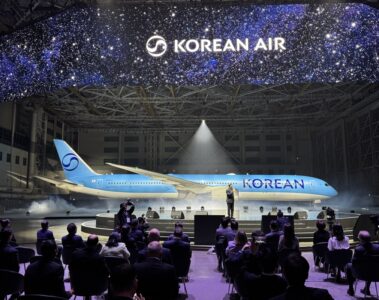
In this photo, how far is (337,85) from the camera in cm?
2942

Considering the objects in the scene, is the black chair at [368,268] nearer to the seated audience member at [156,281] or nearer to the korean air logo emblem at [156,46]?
the seated audience member at [156,281]

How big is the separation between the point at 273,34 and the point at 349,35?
2.56 m

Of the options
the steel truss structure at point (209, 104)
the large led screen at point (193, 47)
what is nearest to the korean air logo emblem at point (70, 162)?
the steel truss structure at point (209, 104)

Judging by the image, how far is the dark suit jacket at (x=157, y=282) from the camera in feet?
12.8

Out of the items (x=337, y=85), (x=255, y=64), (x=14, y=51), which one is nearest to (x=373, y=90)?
(x=337, y=85)

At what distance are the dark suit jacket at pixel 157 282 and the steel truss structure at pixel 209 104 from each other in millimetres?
26214

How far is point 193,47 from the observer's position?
40.3ft

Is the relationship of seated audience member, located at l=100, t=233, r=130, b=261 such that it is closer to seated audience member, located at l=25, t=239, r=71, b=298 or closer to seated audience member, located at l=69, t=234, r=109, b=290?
seated audience member, located at l=69, t=234, r=109, b=290

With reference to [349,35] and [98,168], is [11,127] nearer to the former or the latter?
[98,168]

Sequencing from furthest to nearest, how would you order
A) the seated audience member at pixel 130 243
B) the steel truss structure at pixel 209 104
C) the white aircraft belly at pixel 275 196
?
the steel truss structure at pixel 209 104
the white aircraft belly at pixel 275 196
the seated audience member at pixel 130 243

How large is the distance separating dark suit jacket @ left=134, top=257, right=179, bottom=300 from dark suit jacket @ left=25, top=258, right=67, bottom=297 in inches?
43.8

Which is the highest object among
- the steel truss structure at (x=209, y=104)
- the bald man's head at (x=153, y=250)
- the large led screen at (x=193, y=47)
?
the steel truss structure at (x=209, y=104)

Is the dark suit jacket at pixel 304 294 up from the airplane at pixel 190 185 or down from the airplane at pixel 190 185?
down

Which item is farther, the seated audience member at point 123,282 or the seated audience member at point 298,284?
the seated audience member at point 123,282
